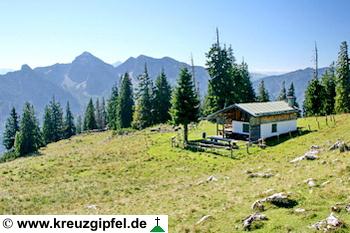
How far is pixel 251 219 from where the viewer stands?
16.6 m

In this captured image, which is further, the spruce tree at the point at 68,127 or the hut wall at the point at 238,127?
the spruce tree at the point at 68,127

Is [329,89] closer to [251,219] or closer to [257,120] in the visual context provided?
[257,120]

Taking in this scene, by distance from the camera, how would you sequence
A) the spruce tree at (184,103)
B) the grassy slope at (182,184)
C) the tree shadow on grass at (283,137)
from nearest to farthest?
the grassy slope at (182,184), the tree shadow on grass at (283,137), the spruce tree at (184,103)

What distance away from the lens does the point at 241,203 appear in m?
Answer: 20.5

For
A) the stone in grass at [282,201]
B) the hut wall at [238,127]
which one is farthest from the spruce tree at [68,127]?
the stone in grass at [282,201]

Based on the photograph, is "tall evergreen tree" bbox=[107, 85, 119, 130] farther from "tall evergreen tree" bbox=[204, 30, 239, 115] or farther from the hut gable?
the hut gable

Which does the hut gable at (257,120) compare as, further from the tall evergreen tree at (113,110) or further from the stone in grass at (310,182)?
the tall evergreen tree at (113,110)

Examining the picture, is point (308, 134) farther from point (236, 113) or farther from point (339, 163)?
point (339, 163)

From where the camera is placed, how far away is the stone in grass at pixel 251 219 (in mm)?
16203

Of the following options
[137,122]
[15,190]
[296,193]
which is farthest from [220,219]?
[137,122]

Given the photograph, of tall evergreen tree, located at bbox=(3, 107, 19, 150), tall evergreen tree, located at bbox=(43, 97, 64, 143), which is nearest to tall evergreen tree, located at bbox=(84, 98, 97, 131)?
tall evergreen tree, located at bbox=(43, 97, 64, 143)

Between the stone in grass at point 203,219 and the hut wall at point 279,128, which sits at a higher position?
the hut wall at point 279,128

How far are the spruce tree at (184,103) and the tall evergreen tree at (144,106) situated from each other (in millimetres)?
36431

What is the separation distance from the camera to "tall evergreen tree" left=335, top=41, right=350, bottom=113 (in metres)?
78.1
